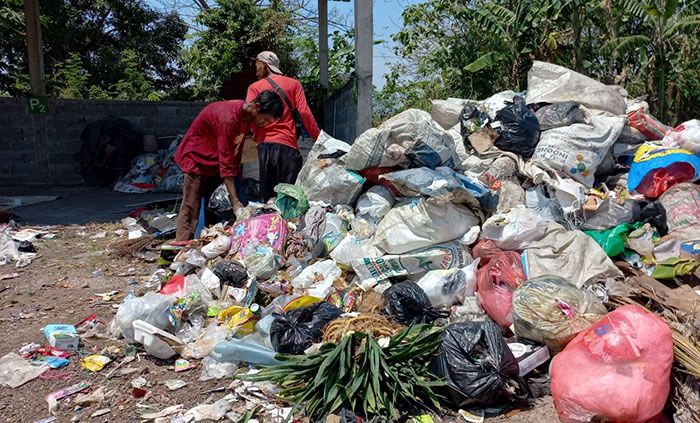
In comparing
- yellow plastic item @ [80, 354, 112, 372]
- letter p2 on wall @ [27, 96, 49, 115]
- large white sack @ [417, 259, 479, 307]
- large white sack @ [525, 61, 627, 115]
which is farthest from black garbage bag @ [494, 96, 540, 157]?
letter p2 on wall @ [27, 96, 49, 115]

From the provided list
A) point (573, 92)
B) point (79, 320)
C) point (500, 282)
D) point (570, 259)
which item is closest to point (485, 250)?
point (500, 282)

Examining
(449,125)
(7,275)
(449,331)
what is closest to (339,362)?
(449,331)

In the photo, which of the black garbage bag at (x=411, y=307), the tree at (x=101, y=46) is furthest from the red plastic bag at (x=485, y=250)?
the tree at (x=101, y=46)

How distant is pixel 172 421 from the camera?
109 inches

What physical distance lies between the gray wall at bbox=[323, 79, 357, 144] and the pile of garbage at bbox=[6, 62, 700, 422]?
67.3 inches

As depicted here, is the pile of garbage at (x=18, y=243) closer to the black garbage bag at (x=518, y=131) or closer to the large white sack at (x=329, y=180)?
the large white sack at (x=329, y=180)

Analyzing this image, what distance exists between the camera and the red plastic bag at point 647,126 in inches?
193

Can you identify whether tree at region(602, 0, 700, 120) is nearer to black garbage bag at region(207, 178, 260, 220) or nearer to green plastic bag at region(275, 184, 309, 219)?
green plastic bag at region(275, 184, 309, 219)

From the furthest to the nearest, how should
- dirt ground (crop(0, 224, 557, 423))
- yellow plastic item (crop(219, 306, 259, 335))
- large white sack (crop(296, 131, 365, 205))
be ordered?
large white sack (crop(296, 131, 365, 205)) → yellow plastic item (crop(219, 306, 259, 335)) → dirt ground (crop(0, 224, 557, 423))

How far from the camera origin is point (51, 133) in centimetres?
961

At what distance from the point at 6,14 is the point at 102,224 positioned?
→ 755 centimetres

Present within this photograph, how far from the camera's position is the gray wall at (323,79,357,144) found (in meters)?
6.88

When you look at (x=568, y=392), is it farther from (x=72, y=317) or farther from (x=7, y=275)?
(x=7, y=275)

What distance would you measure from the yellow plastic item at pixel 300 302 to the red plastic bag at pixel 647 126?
10.3 feet
